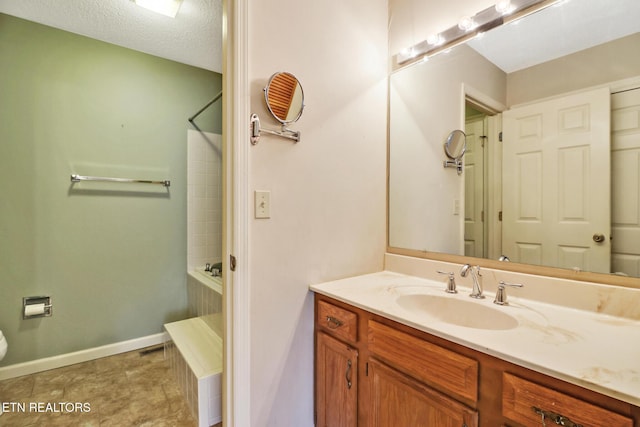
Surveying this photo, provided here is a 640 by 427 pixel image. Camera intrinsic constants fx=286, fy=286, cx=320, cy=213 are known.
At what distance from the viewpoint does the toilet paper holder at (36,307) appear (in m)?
1.92

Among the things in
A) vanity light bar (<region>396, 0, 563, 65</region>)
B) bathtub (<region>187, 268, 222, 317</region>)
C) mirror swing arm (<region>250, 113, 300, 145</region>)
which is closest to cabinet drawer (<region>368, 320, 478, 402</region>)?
mirror swing arm (<region>250, 113, 300, 145</region>)

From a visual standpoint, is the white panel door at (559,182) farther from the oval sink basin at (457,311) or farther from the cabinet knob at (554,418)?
the cabinet knob at (554,418)

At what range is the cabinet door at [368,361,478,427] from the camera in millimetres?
847

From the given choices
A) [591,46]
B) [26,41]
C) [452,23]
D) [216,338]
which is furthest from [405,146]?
[26,41]

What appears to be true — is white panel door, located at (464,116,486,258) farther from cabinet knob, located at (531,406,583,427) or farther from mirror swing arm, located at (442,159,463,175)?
cabinet knob, located at (531,406,583,427)

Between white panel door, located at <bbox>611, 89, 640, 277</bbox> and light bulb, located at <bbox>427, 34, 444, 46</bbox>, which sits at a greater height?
light bulb, located at <bbox>427, 34, 444, 46</bbox>

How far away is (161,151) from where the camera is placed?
8.02ft

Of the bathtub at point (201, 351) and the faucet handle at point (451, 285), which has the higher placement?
the faucet handle at point (451, 285)

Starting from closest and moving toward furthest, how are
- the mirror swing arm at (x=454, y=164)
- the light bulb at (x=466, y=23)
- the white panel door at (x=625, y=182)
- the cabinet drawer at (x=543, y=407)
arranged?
the cabinet drawer at (x=543, y=407) < the white panel door at (x=625, y=182) < the light bulb at (x=466, y=23) < the mirror swing arm at (x=454, y=164)

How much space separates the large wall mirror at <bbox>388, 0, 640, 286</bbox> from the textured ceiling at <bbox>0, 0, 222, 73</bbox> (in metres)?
1.46

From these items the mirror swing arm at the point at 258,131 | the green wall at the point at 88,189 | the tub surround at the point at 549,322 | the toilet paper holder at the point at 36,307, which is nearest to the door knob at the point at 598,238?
the tub surround at the point at 549,322

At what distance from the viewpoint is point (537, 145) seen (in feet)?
3.92

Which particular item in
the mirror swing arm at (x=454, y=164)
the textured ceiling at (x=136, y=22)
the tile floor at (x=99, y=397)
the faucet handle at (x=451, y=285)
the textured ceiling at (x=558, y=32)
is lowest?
the tile floor at (x=99, y=397)

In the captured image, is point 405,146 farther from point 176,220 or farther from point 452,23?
point 176,220
